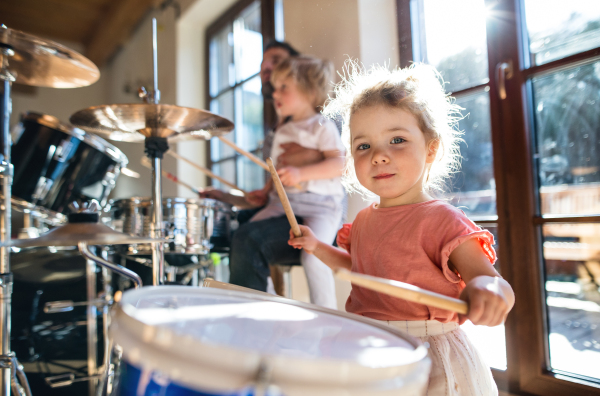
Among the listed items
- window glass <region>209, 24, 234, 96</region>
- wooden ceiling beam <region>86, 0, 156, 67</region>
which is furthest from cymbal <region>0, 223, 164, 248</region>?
wooden ceiling beam <region>86, 0, 156, 67</region>

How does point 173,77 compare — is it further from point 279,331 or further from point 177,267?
point 279,331

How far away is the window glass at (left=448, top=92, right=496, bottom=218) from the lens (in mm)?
918

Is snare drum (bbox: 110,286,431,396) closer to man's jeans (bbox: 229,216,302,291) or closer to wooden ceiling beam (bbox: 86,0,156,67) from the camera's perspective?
man's jeans (bbox: 229,216,302,291)

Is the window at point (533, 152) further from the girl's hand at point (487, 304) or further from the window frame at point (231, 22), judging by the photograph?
the window frame at point (231, 22)

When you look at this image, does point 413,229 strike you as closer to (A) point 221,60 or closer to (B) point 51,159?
(B) point 51,159

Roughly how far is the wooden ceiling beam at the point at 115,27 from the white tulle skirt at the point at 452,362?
2.73 metres

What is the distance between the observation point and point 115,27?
121 inches

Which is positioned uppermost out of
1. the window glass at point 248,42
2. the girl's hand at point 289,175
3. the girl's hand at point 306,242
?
the window glass at point 248,42

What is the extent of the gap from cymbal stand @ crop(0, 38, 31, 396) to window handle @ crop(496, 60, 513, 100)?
40.8 inches

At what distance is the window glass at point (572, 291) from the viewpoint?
32.8 inches

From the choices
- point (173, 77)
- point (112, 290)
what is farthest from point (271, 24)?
point (112, 290)

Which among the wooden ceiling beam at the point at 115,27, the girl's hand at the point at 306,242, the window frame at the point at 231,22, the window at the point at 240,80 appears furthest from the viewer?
the wooden ceiling beam at the point at 115,27

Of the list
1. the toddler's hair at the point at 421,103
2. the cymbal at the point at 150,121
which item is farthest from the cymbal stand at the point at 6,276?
the toddler's hair at the point at 421,103

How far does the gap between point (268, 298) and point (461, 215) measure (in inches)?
13.0
